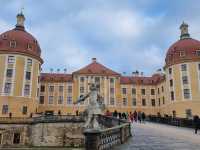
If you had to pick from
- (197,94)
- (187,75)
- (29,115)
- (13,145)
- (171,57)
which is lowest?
(13,145)

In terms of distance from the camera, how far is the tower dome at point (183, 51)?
4628 cm

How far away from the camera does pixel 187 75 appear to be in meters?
46.0

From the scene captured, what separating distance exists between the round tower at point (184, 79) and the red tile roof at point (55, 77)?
84.1 ft

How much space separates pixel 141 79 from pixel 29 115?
108 feet

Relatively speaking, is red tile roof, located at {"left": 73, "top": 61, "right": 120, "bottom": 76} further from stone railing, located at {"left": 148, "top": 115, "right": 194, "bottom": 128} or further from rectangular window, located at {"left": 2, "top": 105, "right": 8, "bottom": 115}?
stone railing, located at {"left": 148, "top": 115, "right": 194, "bottom": 128}

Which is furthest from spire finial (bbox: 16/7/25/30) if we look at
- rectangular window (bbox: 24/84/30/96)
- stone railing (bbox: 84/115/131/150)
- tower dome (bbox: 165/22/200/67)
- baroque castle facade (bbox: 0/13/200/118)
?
stone railing (bbox: 84/115/131/150)

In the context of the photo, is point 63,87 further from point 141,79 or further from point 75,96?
point 141,79

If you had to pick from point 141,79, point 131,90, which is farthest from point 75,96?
point 141,79

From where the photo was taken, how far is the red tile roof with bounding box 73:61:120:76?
60.1 metres

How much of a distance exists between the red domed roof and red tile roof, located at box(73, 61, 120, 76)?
47.7ft

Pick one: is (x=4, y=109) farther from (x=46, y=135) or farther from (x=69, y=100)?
(x=69, y=100)

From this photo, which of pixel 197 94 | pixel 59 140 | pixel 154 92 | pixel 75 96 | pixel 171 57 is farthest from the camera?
pixel 154 92

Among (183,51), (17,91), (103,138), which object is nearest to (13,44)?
(17,91)

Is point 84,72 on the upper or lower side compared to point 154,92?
upper
